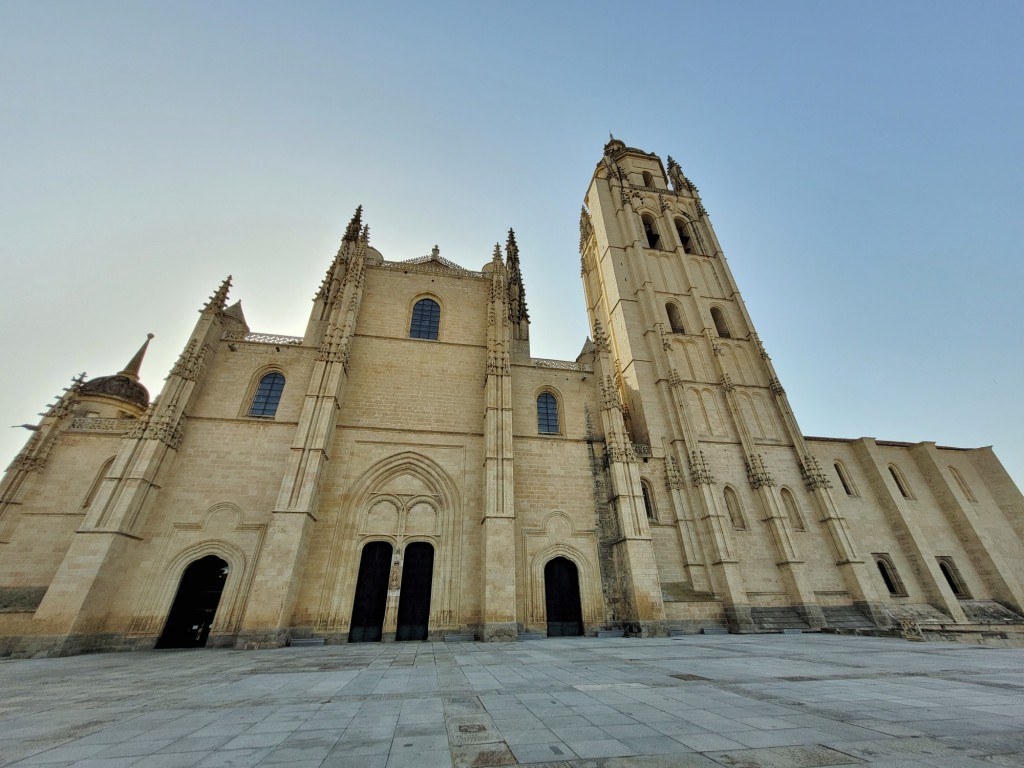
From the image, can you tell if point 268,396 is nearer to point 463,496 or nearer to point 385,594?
point 463,496

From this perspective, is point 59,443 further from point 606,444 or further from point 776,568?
point 776,568

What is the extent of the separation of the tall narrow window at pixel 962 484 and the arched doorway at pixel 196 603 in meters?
37.9

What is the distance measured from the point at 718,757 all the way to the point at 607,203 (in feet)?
106

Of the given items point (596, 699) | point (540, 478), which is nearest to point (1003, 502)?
point (540, 478)

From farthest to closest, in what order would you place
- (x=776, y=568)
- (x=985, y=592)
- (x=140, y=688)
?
(x=985, y=592) → (x=776, y=568) → (x=140, y=688)

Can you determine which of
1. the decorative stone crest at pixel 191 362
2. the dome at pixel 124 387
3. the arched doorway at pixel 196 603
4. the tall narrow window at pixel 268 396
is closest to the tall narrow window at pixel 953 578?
the arched doorway at pixel 196 603

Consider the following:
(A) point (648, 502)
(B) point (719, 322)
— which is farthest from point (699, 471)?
(B) point (719, 322)

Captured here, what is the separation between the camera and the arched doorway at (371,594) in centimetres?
1393

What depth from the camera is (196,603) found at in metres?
13.6

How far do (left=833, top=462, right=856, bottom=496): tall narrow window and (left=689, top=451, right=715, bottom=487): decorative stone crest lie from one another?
950 centimetres

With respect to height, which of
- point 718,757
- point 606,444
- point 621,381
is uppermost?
point 621,381

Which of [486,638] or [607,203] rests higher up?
[607,203]

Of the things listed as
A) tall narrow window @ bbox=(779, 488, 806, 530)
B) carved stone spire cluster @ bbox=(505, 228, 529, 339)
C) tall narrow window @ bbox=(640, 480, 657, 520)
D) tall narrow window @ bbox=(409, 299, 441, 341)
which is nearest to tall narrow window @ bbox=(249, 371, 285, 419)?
tall narrow window @ bbox=(409, 299, 441, 341)

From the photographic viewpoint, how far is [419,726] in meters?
3.97
